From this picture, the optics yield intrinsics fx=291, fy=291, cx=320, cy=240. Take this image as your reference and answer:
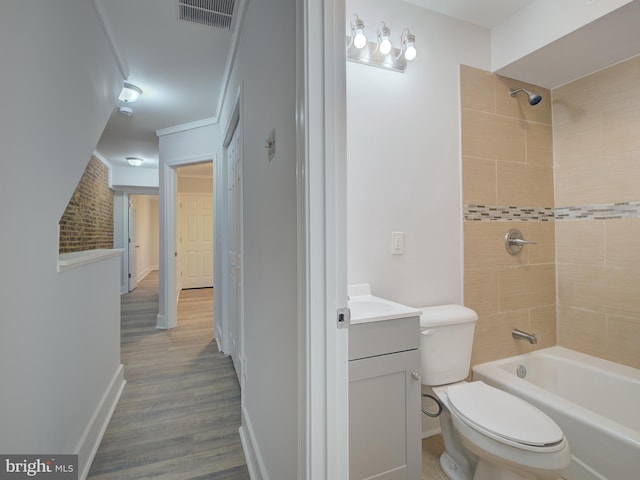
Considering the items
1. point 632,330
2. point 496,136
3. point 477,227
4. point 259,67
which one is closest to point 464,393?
point 477,227

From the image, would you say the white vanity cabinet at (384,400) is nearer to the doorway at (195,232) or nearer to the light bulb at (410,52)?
the light bulb at (410,52)

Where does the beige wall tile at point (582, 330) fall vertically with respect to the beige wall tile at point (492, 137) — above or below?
below

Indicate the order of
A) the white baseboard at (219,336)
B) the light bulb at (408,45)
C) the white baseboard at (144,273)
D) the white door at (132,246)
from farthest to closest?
1. the white baseboard at (144,273)
2. the white door at (132,246)
3. the white baseboard at (219,336)
4. the light bulb at (408,45)

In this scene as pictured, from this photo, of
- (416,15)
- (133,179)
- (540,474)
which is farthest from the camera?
(133,179)

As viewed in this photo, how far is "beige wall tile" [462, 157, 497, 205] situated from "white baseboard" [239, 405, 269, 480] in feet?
6.01

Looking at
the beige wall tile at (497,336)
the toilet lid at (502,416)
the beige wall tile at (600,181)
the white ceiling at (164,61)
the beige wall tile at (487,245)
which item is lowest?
the toilet lid at (502,416)

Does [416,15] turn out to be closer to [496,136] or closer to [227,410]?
[496,136]

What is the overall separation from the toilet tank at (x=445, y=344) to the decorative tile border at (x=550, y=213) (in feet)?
2.23

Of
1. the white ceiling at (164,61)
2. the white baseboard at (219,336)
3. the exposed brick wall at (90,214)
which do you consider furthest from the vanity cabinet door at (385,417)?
the exposed brick wall at (90,214)

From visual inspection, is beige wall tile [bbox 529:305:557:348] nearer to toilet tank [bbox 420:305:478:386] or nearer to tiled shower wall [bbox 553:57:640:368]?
tiled shower wall [bbox 553:57:640:368]

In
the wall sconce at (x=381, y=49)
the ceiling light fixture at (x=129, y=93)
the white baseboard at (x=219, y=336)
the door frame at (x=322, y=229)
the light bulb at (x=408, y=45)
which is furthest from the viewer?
the white baseboard at (x=219, y=336)

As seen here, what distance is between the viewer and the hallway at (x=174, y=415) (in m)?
1.50

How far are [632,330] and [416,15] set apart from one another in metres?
2.34

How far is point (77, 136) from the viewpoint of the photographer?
1438 millimetres
